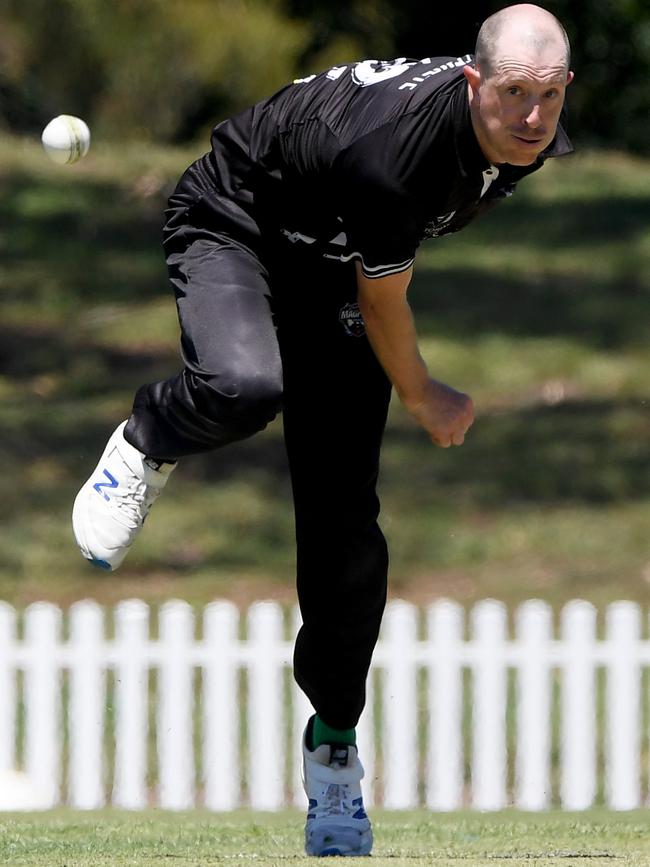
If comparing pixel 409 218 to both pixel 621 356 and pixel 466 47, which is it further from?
pixel 466 47

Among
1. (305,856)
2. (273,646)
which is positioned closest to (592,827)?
(305,856)

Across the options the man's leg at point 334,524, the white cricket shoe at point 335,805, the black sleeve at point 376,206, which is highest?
the black sleeve at point 376,206

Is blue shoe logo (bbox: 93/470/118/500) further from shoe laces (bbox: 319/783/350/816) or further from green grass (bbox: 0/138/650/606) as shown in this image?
green grass (bbox: 0/138/650/606)

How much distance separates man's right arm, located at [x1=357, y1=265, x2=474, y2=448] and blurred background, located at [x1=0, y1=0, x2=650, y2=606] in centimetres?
588

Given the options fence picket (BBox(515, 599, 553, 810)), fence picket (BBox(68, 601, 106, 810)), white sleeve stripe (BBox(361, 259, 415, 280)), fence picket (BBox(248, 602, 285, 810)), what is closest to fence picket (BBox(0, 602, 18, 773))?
fence picket (BBox(68, 601, 106, 810))

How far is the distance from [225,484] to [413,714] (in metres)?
4.62

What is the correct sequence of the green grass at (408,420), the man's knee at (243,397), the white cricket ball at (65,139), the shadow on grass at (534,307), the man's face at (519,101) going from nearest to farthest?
the man's face at (519,101), the man's knee at (243,397), the white cricket ball at (65,139), the green grass at (408,420), the shadow on grass at (534,307)

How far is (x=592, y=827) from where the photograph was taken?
19.1 ft

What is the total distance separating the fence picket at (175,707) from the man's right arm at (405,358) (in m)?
3.23

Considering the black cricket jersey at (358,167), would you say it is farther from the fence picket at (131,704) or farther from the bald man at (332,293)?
the fence picket at (131,704)

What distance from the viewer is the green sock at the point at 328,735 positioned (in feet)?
15.7

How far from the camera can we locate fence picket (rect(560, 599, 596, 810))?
7.49 metres

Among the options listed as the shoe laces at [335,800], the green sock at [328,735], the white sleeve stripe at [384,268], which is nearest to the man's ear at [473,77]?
the white sleeve stripe at [384,268]

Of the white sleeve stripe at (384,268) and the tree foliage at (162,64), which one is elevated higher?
the tree foliage at (162,64)
